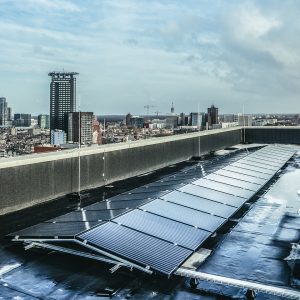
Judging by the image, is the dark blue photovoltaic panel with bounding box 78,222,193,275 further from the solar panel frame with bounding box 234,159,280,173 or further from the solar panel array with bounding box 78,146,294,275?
the solar panel frame with bounding box 234,159,280,173

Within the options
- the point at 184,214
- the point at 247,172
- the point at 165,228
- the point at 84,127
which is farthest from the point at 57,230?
the point at 84,127

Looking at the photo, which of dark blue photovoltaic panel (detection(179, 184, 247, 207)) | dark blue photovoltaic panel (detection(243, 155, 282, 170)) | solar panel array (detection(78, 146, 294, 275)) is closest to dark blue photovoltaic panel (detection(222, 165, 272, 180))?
solar panel array (detection(78, 146, 294, 275))

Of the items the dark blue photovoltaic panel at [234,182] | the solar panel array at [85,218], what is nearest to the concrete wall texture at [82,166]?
the solar panel array at [85,218]

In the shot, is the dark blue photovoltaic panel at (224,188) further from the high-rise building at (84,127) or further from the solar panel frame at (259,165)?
the high-rise building at (84,127)

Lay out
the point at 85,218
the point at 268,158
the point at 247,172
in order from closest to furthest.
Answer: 1. the point at 85,218
2. the point at 247,172
3. the point at 268,158

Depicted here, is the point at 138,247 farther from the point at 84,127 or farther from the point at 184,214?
the point at 84,127
